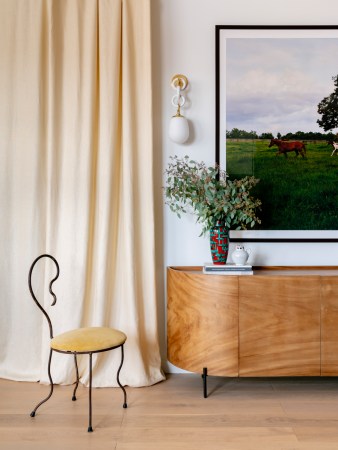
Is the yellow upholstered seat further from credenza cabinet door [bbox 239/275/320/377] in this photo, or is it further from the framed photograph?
the framed photograph

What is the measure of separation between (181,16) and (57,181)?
133 cm

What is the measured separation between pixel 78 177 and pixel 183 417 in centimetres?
150

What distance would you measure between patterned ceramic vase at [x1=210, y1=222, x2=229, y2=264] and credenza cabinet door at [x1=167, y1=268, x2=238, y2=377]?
173mm

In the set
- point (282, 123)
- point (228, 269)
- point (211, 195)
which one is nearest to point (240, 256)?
point (228, 269)

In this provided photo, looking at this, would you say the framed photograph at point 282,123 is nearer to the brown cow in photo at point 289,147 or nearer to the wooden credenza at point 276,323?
the brown cow in photo at point 289,147

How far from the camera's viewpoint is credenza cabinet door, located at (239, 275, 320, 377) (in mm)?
2623

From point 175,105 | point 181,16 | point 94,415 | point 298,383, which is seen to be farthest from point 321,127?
point 94,415

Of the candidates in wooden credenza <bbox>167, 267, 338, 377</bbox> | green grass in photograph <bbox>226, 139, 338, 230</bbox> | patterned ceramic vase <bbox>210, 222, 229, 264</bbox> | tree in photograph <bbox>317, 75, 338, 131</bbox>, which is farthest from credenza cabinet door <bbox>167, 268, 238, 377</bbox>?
tree in photograph <bbox>317, 75, 338, 131</bbox>

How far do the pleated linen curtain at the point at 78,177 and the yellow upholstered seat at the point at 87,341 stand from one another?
0.36 metres

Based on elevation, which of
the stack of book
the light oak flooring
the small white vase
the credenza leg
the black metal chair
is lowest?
the light oak flooring

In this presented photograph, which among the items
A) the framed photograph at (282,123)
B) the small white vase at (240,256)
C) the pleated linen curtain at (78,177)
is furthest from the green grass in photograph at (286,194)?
the pleated linen curtain at (78,177)

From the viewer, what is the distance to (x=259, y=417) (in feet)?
7.99

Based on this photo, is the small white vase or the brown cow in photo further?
the brown cow in photo

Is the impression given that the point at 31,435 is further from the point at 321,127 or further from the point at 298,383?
the point at 321,127
